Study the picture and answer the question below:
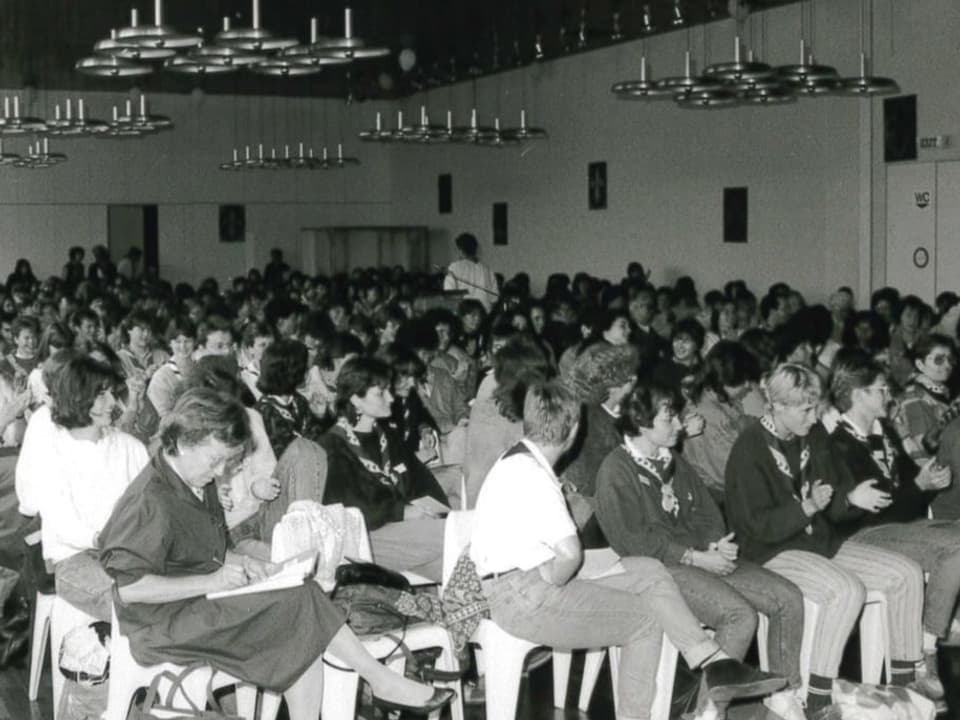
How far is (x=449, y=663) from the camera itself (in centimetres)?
495

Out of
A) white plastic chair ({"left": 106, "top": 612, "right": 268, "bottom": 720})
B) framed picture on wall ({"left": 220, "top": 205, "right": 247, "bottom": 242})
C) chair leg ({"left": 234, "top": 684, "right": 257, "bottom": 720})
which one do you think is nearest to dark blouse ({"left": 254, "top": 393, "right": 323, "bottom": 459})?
chair leg ({"left": 234, "top": 684, "right": 257, "bottom": 720})

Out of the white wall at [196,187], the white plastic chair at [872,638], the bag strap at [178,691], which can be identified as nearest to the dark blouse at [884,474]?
the white plastic chair at [872,638]

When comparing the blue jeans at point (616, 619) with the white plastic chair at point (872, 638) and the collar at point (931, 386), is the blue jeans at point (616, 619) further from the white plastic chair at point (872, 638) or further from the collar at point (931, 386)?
the collar at point (931, 386)

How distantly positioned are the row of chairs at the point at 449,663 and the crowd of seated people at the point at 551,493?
89 millimetres

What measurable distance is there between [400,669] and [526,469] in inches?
35.0

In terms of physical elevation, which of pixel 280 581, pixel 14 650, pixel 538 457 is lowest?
pixel 14 650

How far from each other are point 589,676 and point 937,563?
5.02ft

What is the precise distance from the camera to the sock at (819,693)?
16.9 ft

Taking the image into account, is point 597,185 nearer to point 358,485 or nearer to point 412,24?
point 412,24

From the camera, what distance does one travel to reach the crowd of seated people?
4422mm

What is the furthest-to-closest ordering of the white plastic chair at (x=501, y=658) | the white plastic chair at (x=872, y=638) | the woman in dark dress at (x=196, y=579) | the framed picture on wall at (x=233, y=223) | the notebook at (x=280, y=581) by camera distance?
the framed picture on wall at (x=233, y=223)
the white plastic chair at (x=872, y=638)
the white plastic chair at (x=501, y=658)
the notebook at (x=280, y=581)
the woman in dark dress at (x=196, y=579)

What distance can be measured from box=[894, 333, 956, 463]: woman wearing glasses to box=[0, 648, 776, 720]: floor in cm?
223

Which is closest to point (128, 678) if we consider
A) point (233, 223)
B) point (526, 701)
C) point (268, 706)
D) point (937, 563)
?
point (268, 706)

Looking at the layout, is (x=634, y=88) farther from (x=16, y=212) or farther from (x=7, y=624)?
(x=16, y=212)
